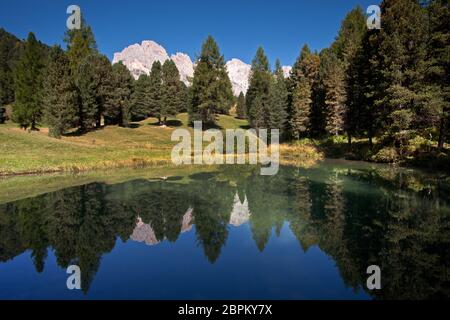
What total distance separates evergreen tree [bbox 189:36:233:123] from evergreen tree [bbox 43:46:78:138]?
24419 millimetres

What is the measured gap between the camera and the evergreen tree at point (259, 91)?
251 ft

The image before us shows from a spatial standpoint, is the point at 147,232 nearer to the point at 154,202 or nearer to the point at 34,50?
the point at 154,202

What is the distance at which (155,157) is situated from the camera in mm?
47562

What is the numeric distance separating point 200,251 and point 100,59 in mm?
58677

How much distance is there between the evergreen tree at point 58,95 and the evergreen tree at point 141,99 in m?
20.6

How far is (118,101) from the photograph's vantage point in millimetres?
66750

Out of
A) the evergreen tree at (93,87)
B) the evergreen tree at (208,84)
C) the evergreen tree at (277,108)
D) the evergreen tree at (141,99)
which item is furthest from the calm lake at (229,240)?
the evergreen tree at (141,99)

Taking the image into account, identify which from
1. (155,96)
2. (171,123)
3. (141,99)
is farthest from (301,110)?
(141,99)

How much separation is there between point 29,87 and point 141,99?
25138 millimetres

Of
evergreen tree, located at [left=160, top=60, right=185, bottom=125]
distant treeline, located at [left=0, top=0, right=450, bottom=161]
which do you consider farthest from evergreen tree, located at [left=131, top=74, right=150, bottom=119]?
evergreen tree, located at [left=160, top=60, right=185, bottom=125]

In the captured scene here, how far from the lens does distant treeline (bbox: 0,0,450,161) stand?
37.0 meters
